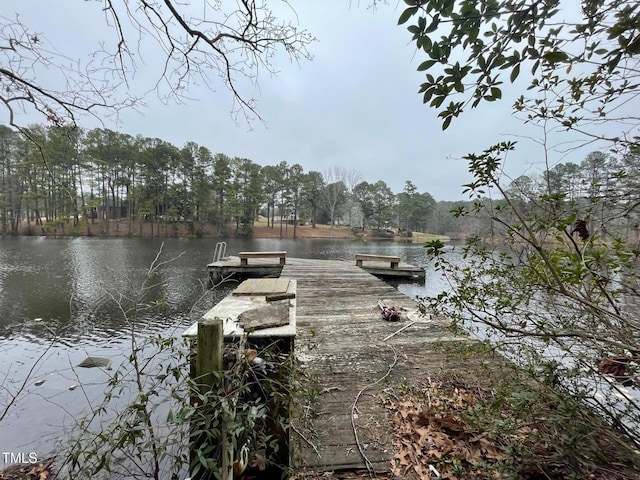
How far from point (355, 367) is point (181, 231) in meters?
33.3

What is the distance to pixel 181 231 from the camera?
31125 millimetres

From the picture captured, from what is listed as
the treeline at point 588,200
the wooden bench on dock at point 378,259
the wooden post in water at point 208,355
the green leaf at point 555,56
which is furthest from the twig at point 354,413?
the wooden bench on dock at point 378,259

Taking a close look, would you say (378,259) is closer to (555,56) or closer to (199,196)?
(555,56)

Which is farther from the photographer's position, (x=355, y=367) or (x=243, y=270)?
(x=243, y=270)

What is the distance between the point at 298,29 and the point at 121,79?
4.34 ft

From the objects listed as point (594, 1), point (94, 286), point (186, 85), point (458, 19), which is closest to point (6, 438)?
point (186, 85)

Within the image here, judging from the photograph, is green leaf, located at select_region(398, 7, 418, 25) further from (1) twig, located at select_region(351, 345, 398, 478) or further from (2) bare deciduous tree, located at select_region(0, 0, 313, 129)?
(1) twig, located at select_region(351, 345, 398, 478)

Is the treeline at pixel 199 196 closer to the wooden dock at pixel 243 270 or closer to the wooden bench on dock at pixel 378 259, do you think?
the wooden dock at pixel 243 270

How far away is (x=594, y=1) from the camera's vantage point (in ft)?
3.44

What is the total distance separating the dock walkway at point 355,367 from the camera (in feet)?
5.58

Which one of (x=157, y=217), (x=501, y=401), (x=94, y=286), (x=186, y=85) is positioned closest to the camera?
(x=501, y=401)

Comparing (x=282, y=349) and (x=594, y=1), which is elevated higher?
(x=594, y=1)

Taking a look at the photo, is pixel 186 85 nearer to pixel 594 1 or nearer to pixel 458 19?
pixel 458 19

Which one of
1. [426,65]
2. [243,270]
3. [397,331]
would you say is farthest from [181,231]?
[426,65]
